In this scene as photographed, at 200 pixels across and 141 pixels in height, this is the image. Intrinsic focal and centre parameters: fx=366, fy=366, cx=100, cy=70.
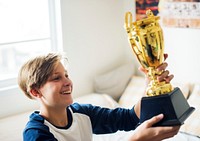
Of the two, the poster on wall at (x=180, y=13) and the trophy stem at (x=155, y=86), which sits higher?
the poster on wall at (x=180, y=13)

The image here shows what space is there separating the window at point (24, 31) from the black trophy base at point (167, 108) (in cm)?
148

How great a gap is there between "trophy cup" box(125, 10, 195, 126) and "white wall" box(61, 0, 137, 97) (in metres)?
1.37

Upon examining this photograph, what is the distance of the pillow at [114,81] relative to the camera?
2984mm

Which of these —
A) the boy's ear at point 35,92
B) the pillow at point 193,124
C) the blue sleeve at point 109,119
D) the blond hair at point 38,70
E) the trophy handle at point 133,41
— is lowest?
the pillow at point 193,124

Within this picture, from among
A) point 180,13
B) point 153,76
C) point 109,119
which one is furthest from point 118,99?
point 153,76

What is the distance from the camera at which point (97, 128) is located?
1.64 m

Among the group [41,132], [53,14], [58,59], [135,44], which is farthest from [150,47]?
[53,14]

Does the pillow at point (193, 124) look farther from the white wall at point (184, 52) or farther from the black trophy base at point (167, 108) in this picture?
the black trophy base at point (167, 108)

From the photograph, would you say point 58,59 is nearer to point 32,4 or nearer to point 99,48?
point 32,4

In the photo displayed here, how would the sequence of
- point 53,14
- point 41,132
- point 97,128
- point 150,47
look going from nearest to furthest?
point 41,132 → point 150,47 → point 97,128 → point 53,14

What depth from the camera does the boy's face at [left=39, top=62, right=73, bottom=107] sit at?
1.45 m

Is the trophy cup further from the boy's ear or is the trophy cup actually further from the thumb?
the boy's ear

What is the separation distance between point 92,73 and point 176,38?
75cm

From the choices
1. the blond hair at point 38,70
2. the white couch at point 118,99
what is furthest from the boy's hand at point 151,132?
the white couch at point 118,99
